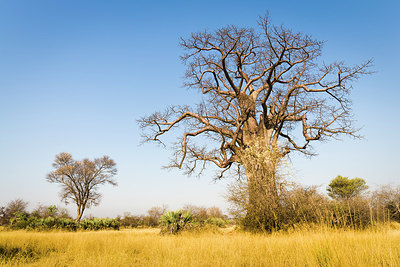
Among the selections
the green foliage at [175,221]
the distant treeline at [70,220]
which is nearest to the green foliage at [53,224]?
the distant treeline at [70,220]

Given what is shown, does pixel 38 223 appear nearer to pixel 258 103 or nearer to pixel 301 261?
pixel 258 103

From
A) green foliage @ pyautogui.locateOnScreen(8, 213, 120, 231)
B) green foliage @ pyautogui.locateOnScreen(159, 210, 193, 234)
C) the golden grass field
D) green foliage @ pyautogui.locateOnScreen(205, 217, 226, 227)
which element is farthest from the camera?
green foliage @ pyautogui.locateOnScreen(8, 213, 120, 231)

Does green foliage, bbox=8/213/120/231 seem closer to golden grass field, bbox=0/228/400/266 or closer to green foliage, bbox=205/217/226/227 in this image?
green foliage, bbox=205/217/226/227

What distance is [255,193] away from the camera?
22.5ft

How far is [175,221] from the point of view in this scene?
9.35m

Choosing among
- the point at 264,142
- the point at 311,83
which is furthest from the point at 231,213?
the point at 311,83

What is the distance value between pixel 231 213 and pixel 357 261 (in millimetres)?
5191

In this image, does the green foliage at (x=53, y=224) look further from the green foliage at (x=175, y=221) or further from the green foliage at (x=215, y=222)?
the green foliage at (x=215, y=222)

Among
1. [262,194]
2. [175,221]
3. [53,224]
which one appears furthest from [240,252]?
[53,224]

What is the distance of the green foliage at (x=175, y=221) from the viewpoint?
914cm

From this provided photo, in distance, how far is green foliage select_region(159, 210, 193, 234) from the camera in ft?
30.0

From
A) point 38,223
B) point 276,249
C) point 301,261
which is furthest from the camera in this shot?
point 38,223

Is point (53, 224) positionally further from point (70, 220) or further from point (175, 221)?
point (175, 221)

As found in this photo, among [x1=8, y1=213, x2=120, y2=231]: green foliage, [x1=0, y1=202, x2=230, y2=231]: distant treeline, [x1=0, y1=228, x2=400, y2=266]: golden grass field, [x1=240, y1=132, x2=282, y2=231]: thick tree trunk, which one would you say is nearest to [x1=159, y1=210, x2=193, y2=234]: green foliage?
[x1=0, y1=202, x2=230, y2=231]: distant treeline
